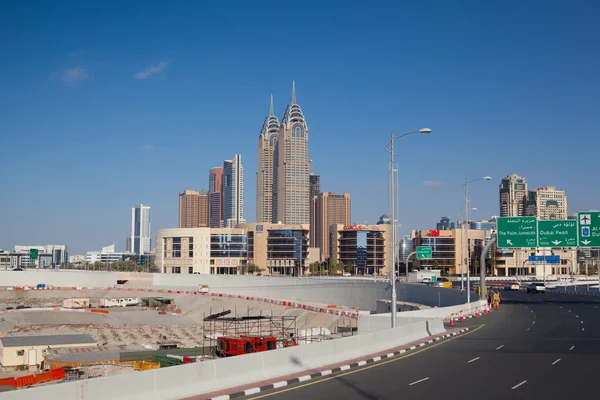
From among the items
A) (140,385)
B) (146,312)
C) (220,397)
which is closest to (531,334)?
(220,397)

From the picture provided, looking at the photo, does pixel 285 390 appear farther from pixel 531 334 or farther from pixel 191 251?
pixel 191 251

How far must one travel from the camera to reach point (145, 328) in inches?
3620

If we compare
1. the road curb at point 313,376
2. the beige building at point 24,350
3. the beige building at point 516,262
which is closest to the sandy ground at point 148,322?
the beige building at point 24,350

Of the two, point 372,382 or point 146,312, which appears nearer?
point 372,382

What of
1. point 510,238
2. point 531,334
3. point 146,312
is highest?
point 510,238

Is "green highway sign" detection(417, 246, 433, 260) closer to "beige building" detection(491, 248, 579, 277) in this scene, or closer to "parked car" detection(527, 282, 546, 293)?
"parked car" detection(527, 282, 546, 293)

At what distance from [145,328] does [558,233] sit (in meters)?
58.6

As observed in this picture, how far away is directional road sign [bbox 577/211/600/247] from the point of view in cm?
6278

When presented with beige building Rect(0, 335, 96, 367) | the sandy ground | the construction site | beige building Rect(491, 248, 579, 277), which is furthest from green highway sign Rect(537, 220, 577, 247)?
beige building Rect(491, 248, 579, 277)

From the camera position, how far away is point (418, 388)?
2103cm

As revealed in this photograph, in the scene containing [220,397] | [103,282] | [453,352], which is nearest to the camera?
[220,397]

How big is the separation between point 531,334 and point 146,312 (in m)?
84.6

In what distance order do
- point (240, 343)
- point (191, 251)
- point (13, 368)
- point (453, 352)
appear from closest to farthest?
point (453, 352)
point (240, 343)
point (13, 368)
point (191, 251)

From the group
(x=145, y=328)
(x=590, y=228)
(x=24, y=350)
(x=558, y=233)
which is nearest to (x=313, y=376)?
(x=24, y=350)
